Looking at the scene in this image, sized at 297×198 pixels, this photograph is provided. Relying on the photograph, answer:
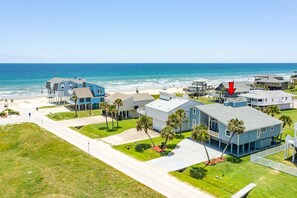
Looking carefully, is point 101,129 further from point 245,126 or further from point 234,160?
point 245,126

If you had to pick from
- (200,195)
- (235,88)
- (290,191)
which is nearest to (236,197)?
(200,195)

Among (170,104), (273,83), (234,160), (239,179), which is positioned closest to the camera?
(239,179)

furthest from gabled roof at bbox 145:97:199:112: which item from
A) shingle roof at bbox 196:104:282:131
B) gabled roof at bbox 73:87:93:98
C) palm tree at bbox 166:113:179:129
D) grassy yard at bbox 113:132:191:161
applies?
gabled roof at bbox 73:87:93:98

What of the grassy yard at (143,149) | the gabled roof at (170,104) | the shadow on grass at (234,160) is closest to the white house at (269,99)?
the gabled roof at (170,104)

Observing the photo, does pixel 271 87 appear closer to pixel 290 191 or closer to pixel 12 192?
pixel 290 191

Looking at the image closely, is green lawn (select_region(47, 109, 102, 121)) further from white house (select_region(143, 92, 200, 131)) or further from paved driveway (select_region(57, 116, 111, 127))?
white house (select_region(143, 92, 200, 131))

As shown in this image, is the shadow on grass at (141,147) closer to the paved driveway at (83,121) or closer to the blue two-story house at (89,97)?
the paved driveway at (83,121)

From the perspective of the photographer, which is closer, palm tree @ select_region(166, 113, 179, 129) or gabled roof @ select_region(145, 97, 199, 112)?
palm tree @ select_region(166, 113, 179, 129)

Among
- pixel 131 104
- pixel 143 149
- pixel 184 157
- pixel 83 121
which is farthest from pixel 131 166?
pixel 131 104
